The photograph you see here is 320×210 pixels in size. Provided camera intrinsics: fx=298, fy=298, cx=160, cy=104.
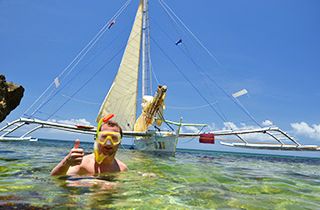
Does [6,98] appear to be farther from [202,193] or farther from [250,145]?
[250,145]

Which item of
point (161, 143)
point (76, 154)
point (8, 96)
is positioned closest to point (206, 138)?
point (161, 143)

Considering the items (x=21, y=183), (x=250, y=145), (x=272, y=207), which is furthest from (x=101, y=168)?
(x=250, y=145)

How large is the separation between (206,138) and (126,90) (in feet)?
36.3

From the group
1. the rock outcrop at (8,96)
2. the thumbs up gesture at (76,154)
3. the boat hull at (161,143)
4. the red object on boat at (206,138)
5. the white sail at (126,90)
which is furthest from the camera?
the white sail at (126,90)

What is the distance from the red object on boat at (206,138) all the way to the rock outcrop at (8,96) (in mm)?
22523

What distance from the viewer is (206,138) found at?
99.8ft

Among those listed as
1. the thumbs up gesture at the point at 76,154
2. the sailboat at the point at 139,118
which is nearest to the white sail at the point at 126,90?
the sailboat at the point at 139,118

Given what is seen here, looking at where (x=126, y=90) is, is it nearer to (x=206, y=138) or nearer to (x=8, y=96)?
(x=206, y=138)

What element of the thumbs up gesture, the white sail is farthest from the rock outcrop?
the white sail

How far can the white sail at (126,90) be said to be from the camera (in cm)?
3362

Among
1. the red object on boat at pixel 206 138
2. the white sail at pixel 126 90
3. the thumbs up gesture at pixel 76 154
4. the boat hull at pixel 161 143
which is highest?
the white sail at pixel 126 90

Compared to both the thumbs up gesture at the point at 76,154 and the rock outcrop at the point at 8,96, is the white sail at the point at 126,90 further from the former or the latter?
the thumbs up gesture at the point at 76,154

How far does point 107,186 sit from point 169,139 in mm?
24844

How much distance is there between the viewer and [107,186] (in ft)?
14.9
